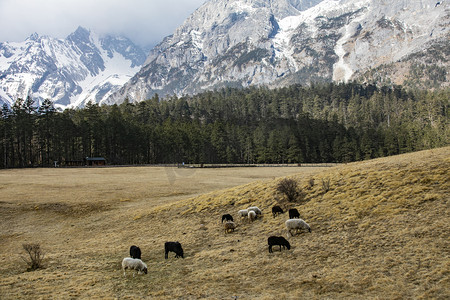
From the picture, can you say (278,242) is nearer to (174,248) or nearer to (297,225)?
(297,225)

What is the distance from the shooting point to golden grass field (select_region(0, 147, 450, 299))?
11391 millimetres

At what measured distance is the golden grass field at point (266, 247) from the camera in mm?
11391

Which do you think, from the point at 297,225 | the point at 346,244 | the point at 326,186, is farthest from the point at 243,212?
the point at 346,244

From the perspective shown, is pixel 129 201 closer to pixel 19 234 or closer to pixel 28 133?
pixel 19 234

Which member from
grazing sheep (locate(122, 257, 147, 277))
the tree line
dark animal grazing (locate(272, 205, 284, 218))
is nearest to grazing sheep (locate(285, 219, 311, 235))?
dark animal grazing (locate(272, 205, 284, 218))

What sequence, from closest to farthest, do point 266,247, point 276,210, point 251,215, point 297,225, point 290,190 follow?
1. point 266,247
2. point 297,225
3. point 276,210
4. point 251,215
5. point 290,190

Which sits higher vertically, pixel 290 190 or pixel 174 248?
pixel 290 190

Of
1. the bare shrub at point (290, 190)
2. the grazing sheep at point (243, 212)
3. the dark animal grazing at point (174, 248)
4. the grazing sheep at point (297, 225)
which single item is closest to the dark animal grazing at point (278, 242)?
the grazing sheep at point (297, 225)

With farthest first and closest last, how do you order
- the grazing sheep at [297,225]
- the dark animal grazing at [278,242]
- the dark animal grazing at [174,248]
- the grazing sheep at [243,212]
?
the grazing sheep at [243,212] → the grazing sheep at [297,225] → the dark animal grazing at [174,248] → the dark animal grazing at [278,242]

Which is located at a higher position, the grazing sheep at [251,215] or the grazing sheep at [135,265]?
the grazing sheep at [251,215]

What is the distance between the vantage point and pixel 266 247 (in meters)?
16.1

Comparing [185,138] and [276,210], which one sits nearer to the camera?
[276,210]

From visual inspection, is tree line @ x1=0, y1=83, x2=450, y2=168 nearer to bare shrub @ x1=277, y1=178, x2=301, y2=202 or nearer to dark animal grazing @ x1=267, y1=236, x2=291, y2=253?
bare shrub @ x1=277, y1=178, x2=301, y2=202

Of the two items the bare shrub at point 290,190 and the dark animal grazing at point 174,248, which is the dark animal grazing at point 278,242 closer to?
the dark animal grazing at point 174,248
